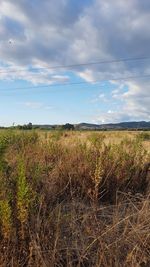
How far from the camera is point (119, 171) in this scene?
6.68 metres

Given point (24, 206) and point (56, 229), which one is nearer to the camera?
point (24, 206)

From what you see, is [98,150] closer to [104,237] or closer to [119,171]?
[119,171]

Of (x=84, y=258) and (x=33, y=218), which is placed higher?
(x=33, y=218)

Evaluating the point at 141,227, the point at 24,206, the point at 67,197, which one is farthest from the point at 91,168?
the point at 24,206

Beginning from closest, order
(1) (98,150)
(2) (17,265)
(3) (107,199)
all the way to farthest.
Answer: (2) (17,265) → (3) (107,199) → (1) (98,150)

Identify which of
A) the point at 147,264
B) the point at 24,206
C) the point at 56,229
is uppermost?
the point at 24,206

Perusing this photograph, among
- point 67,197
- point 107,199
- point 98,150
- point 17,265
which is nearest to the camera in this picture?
point 17,265

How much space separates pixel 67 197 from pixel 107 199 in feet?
2.44

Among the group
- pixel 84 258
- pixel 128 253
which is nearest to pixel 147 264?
pixel 128 253

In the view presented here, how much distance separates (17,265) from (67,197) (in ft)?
6.92

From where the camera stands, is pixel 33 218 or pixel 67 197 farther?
pixel 67 197

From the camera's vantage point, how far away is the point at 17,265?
11.6 feet

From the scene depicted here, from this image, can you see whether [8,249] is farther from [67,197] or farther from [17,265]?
[67,197]

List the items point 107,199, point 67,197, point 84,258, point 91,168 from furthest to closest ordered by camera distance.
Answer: point 91,168, point 107,199, point 67,197, point 84,258
